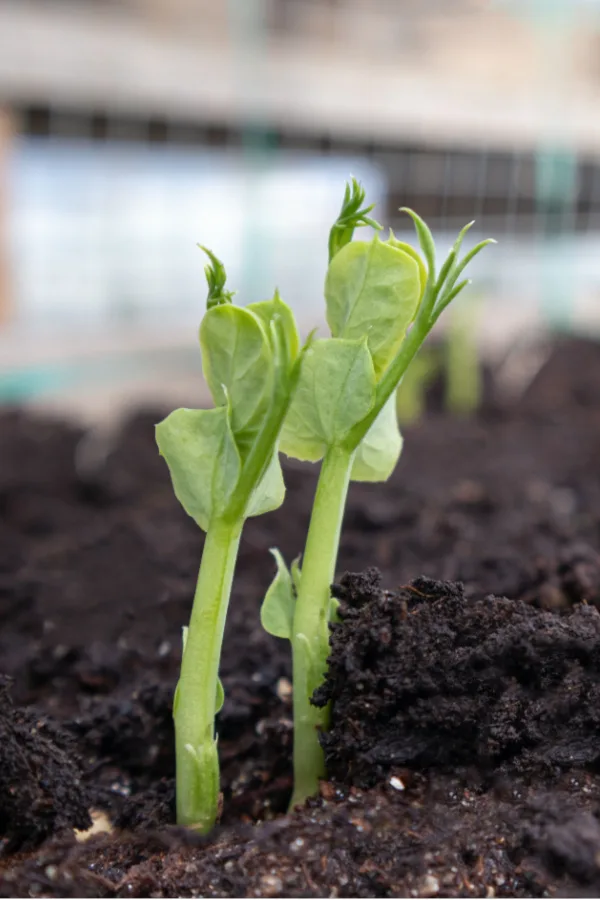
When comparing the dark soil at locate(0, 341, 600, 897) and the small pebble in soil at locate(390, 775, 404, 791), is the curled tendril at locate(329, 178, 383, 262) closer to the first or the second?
the dark soil at locate(0, 341, 600, 897)

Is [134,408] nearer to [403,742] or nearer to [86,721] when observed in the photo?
[86,721]

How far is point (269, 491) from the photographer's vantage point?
0.53 meters

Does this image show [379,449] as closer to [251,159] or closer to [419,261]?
[419,261]

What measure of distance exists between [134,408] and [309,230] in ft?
Result: 3.01

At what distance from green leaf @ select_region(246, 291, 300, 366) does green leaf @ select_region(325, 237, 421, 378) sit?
0.05m

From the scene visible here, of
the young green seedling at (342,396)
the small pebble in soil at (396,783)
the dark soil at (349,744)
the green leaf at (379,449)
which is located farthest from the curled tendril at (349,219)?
the small pebble in soil at (396,783)

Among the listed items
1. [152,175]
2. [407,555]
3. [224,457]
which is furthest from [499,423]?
[224,457]

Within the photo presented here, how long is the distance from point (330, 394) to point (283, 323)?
0.06 m

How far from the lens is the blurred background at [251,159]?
2580 millimetres

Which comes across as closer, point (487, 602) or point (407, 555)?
point (487, 602)

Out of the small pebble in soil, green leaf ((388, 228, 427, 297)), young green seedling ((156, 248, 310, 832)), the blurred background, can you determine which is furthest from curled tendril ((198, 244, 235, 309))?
the blurred background

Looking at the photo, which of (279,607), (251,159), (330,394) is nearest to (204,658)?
(279,607)

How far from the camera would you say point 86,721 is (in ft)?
2.23

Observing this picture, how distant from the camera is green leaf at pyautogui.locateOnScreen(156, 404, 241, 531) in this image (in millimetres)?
510
